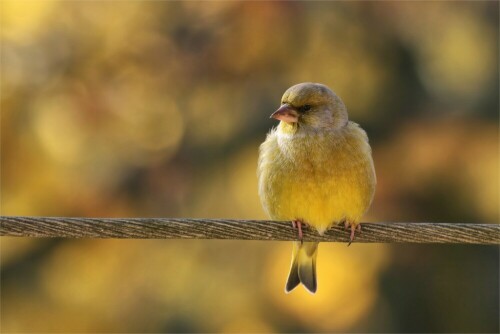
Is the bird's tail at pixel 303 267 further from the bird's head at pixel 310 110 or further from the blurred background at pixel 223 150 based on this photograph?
the blurred background at pixel 223 150

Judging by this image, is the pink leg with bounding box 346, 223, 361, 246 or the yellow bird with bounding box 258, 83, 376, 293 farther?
the yellow bird with bounding box 258, 83, 376, 293

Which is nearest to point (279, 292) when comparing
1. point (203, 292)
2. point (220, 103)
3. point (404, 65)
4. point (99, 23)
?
point (203, 292)

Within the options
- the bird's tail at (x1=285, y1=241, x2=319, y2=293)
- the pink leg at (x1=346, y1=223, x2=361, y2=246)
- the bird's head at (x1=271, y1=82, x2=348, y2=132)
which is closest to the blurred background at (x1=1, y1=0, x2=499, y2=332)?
the bird's tail at (x1=285, y1=241, x2=319, y2=293)

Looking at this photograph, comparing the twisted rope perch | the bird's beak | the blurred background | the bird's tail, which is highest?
the blurred background

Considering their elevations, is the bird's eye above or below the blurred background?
below

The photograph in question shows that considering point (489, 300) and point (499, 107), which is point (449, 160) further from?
point (489, 300)

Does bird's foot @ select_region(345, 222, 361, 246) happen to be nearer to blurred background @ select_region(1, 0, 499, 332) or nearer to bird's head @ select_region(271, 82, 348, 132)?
bird's head @ select_region(271, 82, 348, 132)

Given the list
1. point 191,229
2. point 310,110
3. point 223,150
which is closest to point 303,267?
point 310,110

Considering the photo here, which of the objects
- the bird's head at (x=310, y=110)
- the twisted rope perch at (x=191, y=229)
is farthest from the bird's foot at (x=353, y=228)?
the bird's head at (x=310, y=110)
